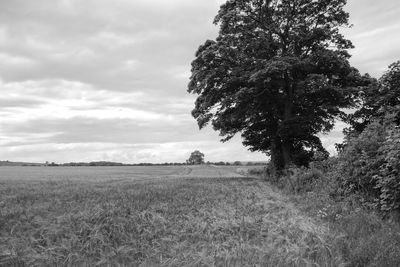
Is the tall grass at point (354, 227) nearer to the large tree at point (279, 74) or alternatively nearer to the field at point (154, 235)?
the field at point (154, 235)

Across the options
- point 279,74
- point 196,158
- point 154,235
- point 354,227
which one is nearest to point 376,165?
point 354,227

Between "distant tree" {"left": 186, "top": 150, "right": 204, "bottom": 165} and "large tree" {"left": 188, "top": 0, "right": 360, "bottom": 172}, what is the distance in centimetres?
13898

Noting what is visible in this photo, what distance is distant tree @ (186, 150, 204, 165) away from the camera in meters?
176

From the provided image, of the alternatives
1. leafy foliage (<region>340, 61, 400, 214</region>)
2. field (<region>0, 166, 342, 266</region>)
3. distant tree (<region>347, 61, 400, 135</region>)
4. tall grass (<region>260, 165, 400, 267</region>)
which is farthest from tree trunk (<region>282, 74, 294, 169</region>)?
field (<region>0, 166, 342, 266</region>)

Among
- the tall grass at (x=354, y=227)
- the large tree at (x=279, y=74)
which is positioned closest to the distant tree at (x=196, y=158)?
the large tree at (x=279, y=74)

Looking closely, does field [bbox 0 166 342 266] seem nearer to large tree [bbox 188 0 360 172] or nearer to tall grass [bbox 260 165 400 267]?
tall grass [bbox 260 165 400 267]

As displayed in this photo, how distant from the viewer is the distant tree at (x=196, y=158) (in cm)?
17575

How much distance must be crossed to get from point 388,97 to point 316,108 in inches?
233

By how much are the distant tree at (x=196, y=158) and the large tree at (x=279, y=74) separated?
13898 centimetres

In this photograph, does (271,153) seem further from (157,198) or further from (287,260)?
(287,260)

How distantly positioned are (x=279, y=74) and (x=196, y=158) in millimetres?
145147

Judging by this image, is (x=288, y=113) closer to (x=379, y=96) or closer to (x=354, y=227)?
(x=379, y=96)

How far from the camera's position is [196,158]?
175875mm

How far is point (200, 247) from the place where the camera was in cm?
1010
